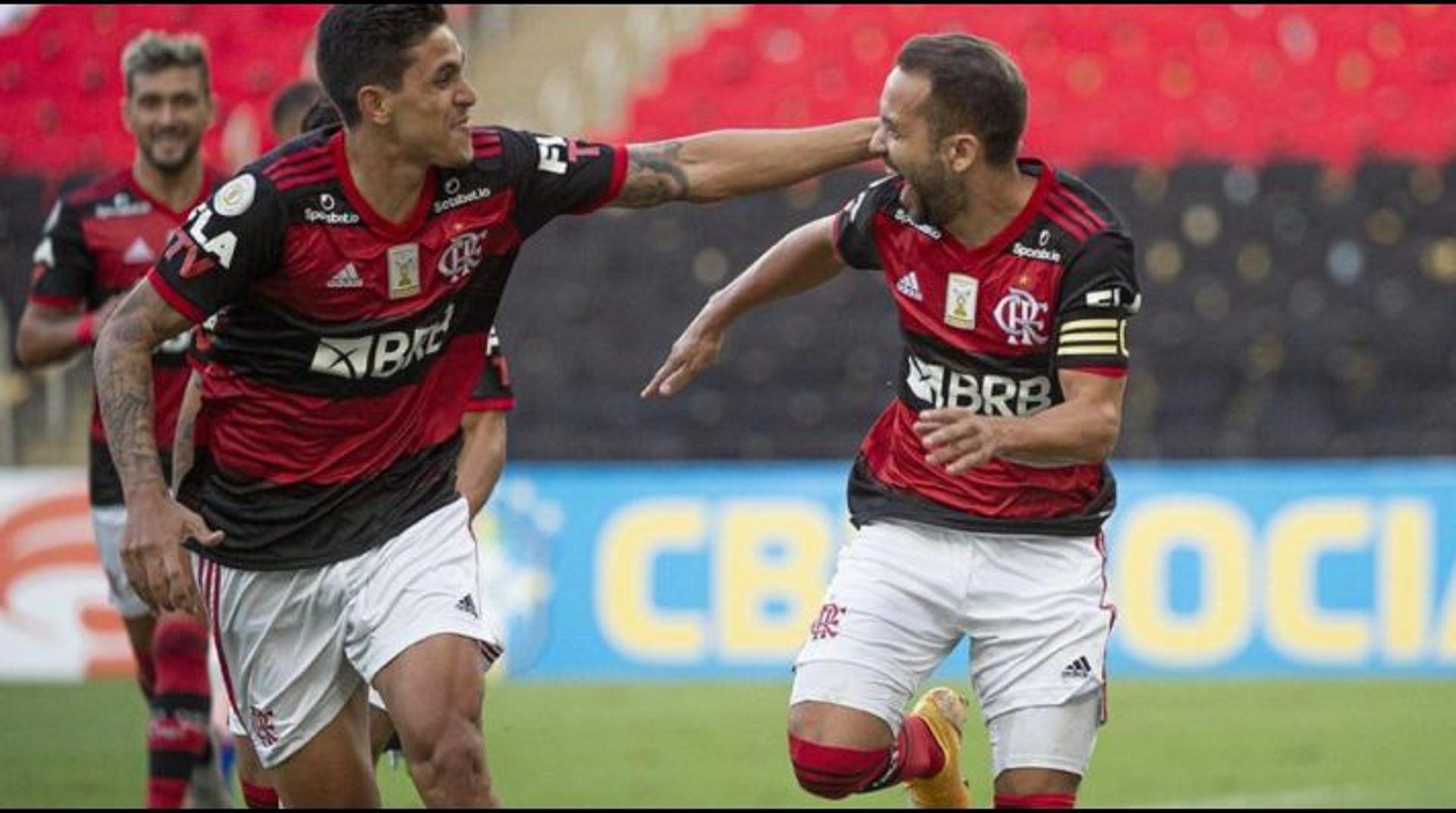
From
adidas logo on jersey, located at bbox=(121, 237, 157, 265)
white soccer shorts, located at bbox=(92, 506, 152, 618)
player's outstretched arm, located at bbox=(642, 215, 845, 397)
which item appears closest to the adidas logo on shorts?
player's outstretched arm, located at bbox=(642, 215, 845, 397)

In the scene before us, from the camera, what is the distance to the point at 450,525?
19.0 ft

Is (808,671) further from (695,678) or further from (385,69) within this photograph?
(695,678)

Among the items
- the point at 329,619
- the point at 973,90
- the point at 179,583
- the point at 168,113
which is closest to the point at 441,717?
the point at 329,619

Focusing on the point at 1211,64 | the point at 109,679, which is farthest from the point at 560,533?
the point at 1211,64

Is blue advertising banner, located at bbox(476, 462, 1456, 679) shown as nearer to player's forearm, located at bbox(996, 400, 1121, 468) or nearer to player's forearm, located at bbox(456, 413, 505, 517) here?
player's forearm, located at bbox(456, 413, 505, 517)

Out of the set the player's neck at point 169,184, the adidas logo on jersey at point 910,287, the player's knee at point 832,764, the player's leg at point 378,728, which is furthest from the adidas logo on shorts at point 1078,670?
the player's neck at point 169,184

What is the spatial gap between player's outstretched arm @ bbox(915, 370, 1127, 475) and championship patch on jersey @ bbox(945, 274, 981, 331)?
0.97 feet

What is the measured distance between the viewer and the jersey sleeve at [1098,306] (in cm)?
556

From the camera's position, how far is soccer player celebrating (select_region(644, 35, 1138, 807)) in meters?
5.66

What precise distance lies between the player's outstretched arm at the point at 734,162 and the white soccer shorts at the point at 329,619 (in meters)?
0.93

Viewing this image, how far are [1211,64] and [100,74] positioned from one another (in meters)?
8.53

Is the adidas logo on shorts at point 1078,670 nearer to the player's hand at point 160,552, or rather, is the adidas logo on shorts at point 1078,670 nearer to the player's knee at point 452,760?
the player's knee at point 452,760

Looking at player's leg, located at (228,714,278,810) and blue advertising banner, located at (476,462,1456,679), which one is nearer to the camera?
player's leg, located at (228,714,278,810)

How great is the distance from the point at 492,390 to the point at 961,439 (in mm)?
1949
